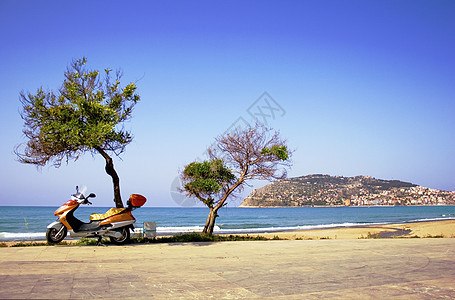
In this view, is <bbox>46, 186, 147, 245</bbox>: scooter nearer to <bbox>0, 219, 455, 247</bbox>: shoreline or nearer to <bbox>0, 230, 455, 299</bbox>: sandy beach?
<bbox>0, 230, 455, 299</bbox>: sandy beach

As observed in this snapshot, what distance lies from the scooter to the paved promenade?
2.35 feet

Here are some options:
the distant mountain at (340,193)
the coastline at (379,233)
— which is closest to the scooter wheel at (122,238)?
the coastline at (379,233)

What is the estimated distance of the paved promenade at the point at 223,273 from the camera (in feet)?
20.2

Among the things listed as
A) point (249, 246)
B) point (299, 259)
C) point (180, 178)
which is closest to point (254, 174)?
point (180, 178)

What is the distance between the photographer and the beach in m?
6.15

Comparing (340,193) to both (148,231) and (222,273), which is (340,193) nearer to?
(148,231)

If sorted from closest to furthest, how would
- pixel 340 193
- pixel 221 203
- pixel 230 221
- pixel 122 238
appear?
pixel 122 238
pixel 221 203
pixel 230 221
pixel 340 193

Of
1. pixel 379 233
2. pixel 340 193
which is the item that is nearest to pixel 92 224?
pixel 379 233

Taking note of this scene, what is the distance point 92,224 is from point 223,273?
19.6 ft

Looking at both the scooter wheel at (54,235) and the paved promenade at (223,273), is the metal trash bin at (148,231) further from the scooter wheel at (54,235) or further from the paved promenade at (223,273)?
the scooter wheel at (54,235)

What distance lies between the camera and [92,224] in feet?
39.9

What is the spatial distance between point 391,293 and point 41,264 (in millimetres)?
6887

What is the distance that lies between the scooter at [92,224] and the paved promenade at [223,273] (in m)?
0.72

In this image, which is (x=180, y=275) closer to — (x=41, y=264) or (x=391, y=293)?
(x=41, y=264)
